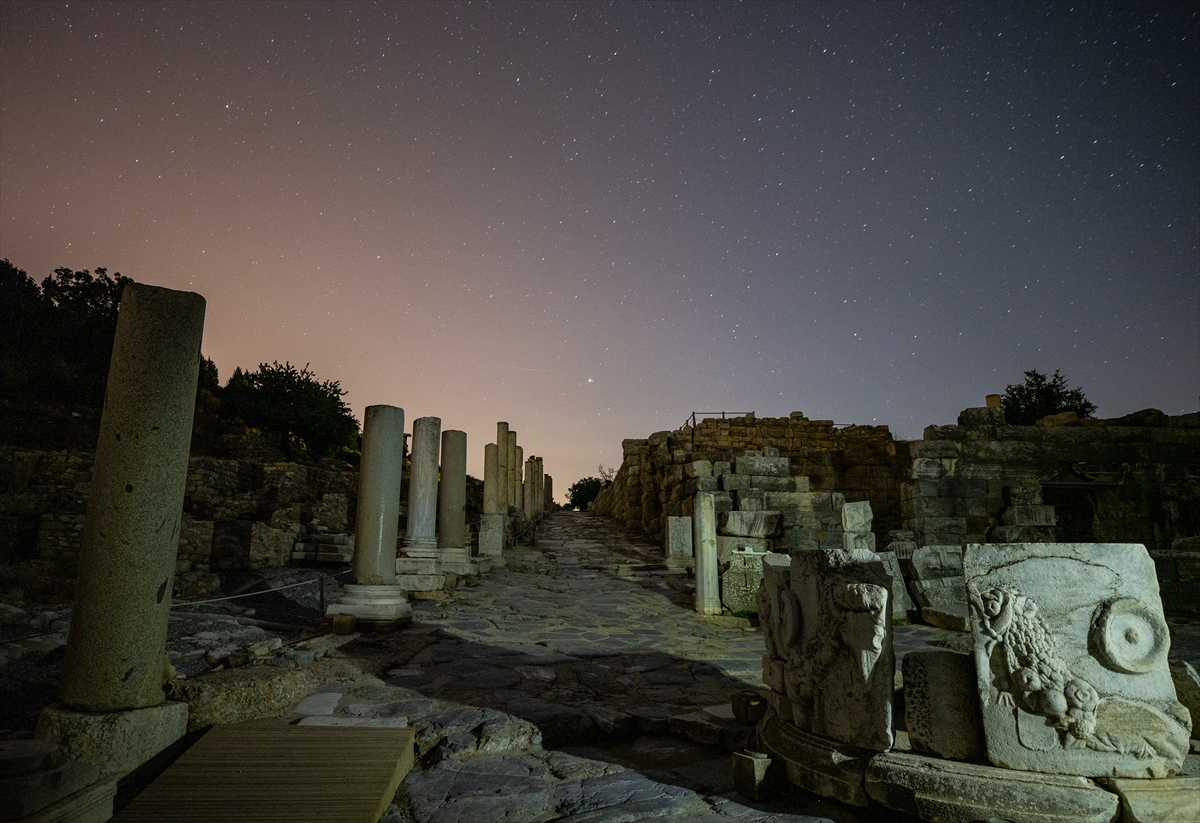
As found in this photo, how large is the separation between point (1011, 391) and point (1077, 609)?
32359 mm

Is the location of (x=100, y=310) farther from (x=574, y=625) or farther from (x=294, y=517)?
(x=574, y=625)

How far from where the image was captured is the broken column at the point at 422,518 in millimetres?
9984

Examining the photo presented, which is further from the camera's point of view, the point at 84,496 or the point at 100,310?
the point at 100,310

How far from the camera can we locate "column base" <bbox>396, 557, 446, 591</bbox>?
987 cm

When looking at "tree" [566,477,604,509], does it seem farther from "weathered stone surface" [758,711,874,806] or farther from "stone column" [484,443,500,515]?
"weathered stone surface" [758,711,874,806]

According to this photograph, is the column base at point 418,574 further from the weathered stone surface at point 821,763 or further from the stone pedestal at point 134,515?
the weathered stone surface at point 821,763

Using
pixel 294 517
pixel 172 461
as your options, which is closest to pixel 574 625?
pixel 172 461

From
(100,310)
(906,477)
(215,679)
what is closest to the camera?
(215,679)

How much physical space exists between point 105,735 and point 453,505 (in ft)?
29.7

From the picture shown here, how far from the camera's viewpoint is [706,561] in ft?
31.4

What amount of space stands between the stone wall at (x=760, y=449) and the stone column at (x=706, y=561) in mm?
4093

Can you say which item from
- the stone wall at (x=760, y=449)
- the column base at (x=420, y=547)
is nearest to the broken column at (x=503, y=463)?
the stone wall at (x=760, y=449)

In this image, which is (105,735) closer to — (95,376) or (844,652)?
(844,652)

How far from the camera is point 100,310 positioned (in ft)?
98.3
